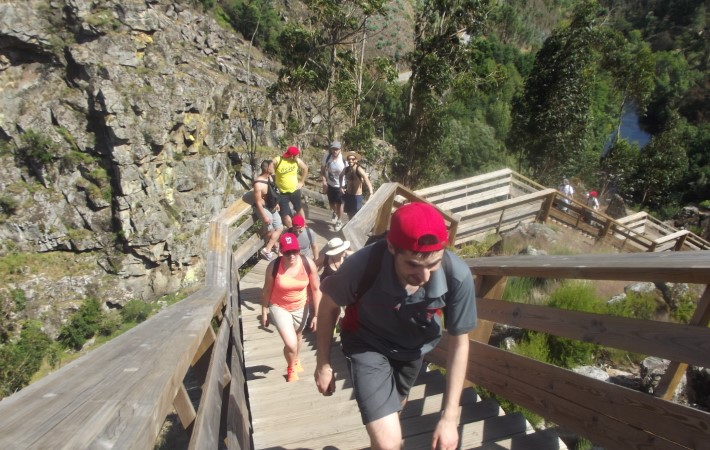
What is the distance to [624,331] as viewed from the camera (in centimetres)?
191

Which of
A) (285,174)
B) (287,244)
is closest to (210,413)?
(287,244)

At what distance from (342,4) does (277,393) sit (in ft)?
43.3

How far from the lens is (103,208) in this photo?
108 feet

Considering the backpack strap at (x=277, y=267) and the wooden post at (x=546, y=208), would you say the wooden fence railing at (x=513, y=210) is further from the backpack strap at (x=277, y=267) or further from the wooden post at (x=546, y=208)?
the backpack strap at (x=277, y=267)

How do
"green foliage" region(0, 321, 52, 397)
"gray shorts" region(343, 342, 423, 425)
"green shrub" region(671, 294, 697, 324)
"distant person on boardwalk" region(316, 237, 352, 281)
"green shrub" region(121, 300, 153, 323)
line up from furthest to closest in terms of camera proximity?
"green shrub" region(121, 300, 153, 323) < "green foliage" region(0, 321, 52, 397) < "green shrub" region(671, 294, 697, 324) < "distant person on boardwalk" region(316, 237, 352, 281) < "gray shorts" region(343, 342, 423, 425)

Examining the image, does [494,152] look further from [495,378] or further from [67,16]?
[67,16]

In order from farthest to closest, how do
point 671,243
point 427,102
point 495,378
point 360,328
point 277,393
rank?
point 427,102, point 671,243, point 277,393, point 495,378, point 360,328

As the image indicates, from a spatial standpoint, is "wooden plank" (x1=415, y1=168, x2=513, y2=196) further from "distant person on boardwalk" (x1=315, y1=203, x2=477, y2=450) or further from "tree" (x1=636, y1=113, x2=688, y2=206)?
"tree" (x1=636, y1=113, x2=688, y2=206)

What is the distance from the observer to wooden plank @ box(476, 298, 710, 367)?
1677 millimetres

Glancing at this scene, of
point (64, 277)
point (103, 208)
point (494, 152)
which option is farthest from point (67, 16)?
point (494, 152)

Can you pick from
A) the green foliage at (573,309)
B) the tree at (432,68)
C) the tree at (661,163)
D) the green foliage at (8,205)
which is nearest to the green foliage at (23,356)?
the green foliage at (8,205)

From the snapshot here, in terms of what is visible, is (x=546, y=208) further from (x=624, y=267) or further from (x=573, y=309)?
(x=624, y=267)

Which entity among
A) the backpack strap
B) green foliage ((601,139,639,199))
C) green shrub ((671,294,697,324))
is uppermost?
the backpack strap

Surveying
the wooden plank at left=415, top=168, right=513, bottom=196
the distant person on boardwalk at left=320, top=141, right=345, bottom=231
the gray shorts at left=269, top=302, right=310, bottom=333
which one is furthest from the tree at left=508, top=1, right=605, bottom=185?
the gray shorts at left=269, top=302, right=310, bottom=333
